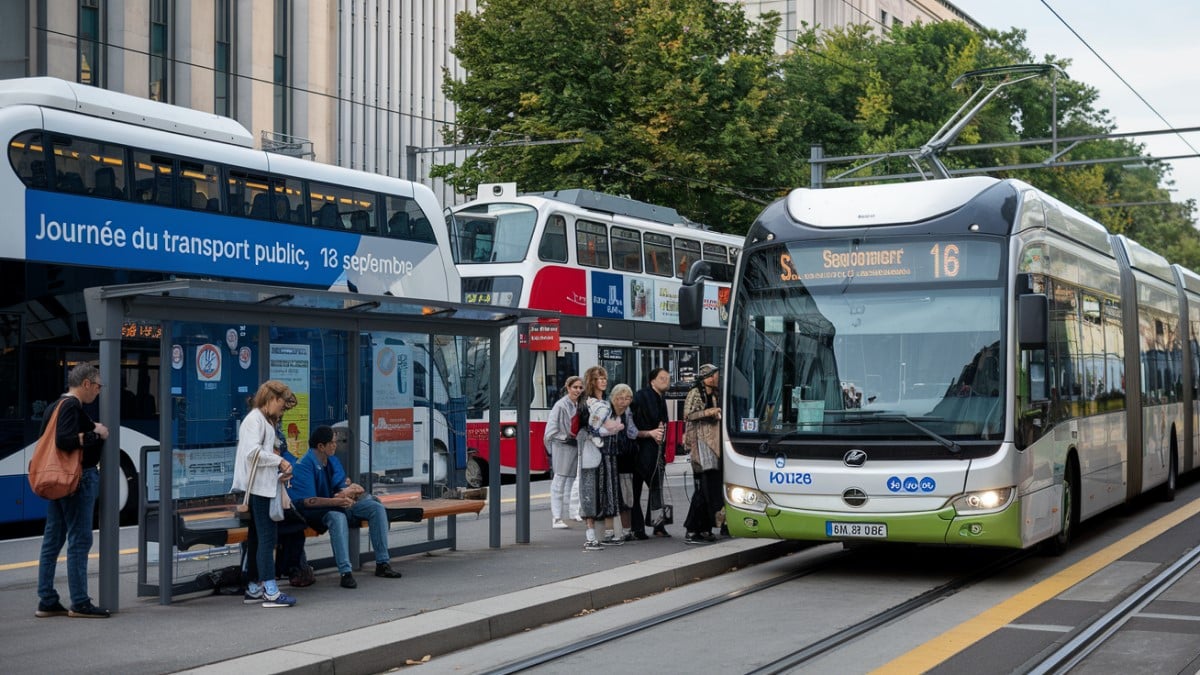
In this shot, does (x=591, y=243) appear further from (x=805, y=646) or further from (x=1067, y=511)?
(x=805, y=646)

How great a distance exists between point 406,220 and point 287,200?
2.67 meters

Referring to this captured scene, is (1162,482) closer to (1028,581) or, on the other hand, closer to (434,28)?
(1028,581)

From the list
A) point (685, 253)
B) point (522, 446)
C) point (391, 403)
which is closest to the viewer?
point (391, 403)

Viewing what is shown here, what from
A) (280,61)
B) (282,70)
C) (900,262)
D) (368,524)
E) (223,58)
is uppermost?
(280,61)

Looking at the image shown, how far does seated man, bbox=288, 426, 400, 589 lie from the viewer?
1020 centimetres

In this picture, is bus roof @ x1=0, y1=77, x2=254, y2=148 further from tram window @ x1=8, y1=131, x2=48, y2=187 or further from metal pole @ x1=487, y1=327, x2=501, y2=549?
metal pole @ x1=487, y1=327, x2=501, y2=549

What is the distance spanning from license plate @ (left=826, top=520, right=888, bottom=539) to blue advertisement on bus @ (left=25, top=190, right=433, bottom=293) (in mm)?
8806

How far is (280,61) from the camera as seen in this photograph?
4359 centimetres

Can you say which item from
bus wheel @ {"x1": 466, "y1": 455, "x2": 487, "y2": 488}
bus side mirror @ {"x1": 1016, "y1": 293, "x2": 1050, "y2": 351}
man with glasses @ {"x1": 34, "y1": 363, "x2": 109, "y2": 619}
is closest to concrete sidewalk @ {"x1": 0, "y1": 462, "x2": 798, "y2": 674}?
man with glasses @ {"x1": 34, "y1": 363, "x2": 109, "y2": 619}

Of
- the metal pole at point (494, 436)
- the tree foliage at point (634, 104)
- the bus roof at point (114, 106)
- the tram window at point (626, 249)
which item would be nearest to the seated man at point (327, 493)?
the metal pole at point (494, 436)

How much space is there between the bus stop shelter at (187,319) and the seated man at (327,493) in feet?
2.29

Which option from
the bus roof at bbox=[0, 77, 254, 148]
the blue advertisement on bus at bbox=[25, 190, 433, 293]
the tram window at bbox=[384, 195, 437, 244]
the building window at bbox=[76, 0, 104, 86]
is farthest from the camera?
the building window at bbox=[76, 0, 104, 86]

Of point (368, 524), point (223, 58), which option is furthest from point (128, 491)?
point (223, 58)

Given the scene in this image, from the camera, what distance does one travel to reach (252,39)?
4159 cm
